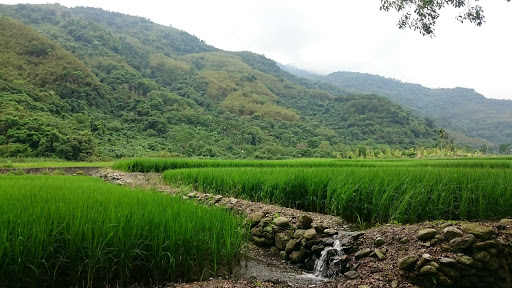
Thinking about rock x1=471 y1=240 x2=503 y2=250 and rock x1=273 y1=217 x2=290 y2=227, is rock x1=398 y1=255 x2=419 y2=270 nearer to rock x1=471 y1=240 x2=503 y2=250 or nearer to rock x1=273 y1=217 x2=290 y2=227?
rock x1=471 y1=240 x2=503 y2=250

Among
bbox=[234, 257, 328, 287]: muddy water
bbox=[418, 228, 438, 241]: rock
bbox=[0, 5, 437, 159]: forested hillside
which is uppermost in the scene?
bbox=[0, 5, 437, 159]: forested hillside

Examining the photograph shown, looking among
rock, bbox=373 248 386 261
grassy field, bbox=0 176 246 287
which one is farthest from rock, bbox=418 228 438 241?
grassy field, bbox=0 176 246 287

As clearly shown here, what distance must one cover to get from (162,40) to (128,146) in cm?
13350

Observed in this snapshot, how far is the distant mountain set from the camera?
11019 cm

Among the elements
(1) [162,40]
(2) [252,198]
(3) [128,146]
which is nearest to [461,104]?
(1) [162,40]

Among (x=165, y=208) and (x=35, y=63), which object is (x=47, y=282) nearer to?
(x=165, y=208)

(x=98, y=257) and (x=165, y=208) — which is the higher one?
(x=165, y=208)

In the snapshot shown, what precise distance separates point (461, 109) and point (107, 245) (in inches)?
7317

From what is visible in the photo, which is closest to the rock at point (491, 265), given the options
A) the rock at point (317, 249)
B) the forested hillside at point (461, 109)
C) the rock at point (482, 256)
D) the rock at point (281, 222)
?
the rock at point (482, 256)

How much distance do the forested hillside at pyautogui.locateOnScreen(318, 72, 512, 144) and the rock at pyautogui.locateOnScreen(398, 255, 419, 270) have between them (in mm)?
121489

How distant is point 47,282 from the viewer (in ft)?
10.7

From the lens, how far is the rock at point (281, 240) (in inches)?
210

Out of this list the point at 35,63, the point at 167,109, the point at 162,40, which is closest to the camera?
the point at 35,63

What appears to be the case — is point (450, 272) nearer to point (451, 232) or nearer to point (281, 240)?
point (451, 232)
